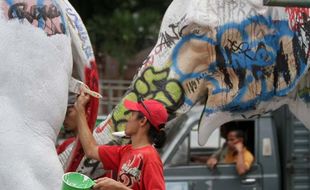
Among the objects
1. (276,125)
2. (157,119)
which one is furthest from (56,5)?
(276,125)

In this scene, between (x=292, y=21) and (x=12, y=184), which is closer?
(x=12, y=184)

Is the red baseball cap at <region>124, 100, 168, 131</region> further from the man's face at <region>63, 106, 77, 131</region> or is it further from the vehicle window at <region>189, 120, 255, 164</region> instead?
the vehicle window at <region>189, 120, 255, 164</region>

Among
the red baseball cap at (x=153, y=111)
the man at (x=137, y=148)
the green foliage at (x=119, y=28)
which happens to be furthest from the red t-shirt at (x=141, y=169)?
the green foliage at (x=119, y=28)

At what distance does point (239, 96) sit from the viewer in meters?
4.70

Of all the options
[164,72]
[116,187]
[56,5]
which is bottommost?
[116,187]

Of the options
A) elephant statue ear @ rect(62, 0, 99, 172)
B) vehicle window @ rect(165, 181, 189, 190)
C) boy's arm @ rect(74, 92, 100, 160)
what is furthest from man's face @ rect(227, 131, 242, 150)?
boy's arm @ rect(74, 92, 100, 160)

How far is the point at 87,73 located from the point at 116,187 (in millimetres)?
728

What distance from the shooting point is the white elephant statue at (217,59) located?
4.59 m

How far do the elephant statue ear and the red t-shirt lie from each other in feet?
0.89

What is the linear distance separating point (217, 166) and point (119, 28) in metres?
5.24

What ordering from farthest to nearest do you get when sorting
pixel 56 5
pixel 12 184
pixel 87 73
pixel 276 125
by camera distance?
pixel 276 125, pixel 87 73, pixel 56 5, pixel 12 184

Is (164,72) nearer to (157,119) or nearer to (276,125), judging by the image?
(157,119)

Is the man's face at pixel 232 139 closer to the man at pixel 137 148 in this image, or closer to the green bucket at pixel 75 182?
the man at pixel 137 148

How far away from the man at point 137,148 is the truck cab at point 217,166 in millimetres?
2581
